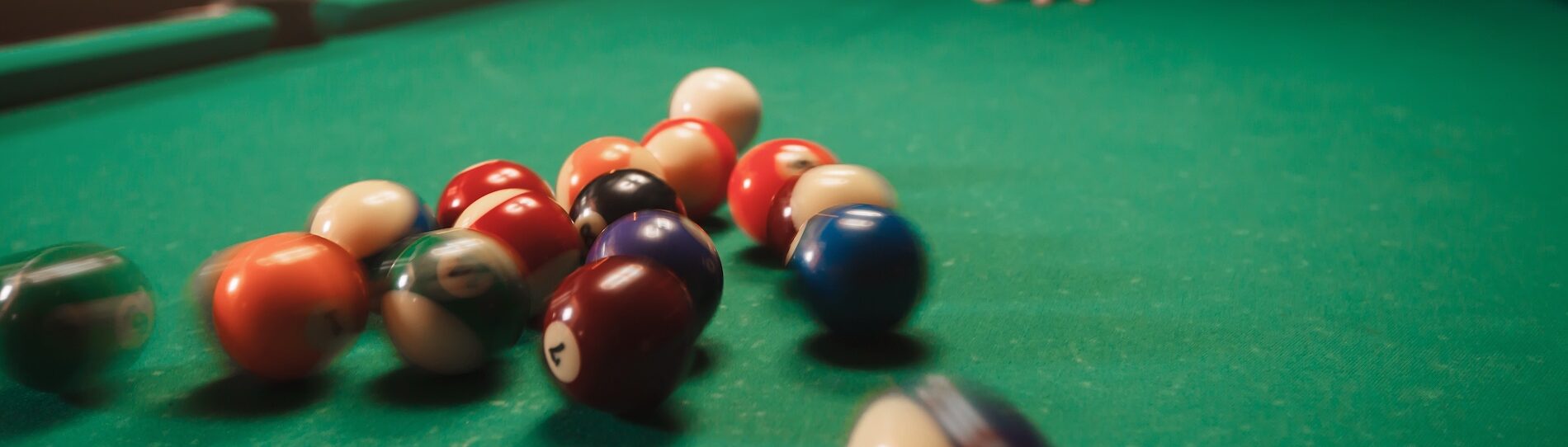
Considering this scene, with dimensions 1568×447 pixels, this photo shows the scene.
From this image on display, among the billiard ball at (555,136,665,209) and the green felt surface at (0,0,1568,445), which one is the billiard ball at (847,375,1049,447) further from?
the billiard ball at (555,136,665,209)

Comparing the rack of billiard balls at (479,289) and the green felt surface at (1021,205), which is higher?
the rack of billiard balls at (479,289)

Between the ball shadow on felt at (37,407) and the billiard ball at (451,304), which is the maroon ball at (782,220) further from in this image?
the ball shadow on felt at (37,407)

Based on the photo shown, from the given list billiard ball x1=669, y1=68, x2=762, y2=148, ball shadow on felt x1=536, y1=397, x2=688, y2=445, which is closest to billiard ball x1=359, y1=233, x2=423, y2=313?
ball shadow on felt x1=536, y1=397, x2=688, y2=445

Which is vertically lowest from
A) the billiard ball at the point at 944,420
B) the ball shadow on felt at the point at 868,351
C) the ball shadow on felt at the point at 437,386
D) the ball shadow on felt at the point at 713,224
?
the ball shadow on felt at the point at 713,224

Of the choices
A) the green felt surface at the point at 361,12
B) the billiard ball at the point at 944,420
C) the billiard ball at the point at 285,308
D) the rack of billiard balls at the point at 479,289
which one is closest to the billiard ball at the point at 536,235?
the rack of billiard balls at the point at 479,289

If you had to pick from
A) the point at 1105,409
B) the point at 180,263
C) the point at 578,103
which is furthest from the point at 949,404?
the point at 578,103

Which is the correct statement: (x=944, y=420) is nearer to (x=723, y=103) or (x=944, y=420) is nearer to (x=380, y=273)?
(x=380, y=273)

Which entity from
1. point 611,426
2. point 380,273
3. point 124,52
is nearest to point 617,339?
point 611,426

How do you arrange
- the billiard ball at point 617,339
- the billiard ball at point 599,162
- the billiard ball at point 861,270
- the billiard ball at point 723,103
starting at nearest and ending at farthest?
the billiard ball at point 617,339 → the billiard ball at point 861,270 → the billiard ball at point 599,162 → the billiard ball at point 723,103
